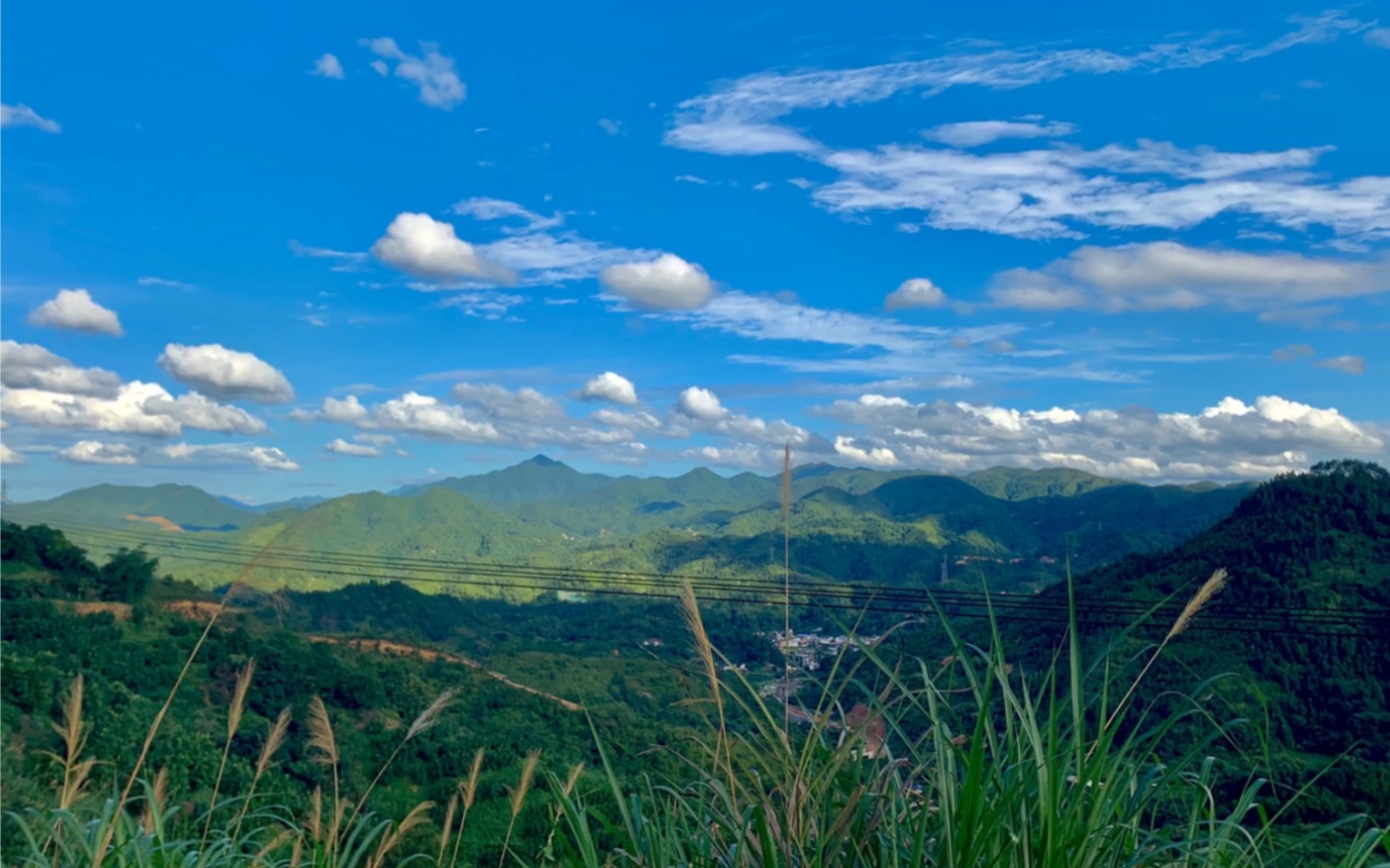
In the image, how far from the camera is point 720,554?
10244 cm

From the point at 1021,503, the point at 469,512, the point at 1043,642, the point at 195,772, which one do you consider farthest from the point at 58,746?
the point at 469,512

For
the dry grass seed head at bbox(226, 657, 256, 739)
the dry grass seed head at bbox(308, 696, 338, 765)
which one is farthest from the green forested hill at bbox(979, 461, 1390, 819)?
the dry grass seed head at bbox(226, 657, 256, 739)

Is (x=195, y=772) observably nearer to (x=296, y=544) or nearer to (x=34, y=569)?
(x=296, y=544)

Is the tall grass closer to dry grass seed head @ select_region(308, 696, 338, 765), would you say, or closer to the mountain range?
dry grass seed head @ select_region(308, 696, 338, 765)

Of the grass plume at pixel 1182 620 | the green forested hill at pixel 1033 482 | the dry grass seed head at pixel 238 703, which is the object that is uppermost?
the green forested hill at pixel 1033 482

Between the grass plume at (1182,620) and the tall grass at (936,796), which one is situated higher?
the grass plume at (1182,620)

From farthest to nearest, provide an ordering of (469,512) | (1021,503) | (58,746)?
1. (469,512)
2. (1021,503)
3. (58,746)

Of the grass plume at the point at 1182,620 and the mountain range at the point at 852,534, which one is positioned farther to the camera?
the mountain range at the point at 852,534

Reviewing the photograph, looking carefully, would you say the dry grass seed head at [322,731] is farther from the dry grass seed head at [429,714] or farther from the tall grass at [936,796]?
the tall grass at [936,796]

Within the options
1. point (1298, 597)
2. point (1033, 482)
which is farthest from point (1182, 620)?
point (1033, 482)

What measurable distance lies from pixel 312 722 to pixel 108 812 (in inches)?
22.2

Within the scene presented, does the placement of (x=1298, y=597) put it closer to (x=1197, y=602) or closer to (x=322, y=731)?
(x=1197, y=602)

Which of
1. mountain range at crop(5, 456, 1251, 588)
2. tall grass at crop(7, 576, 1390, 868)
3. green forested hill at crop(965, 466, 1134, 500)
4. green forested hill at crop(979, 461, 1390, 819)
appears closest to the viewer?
tall grass at crop(7, 576, 1390, 868)

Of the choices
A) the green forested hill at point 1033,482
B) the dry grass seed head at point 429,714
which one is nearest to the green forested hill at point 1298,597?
the dry grass seed head at point 429,714
